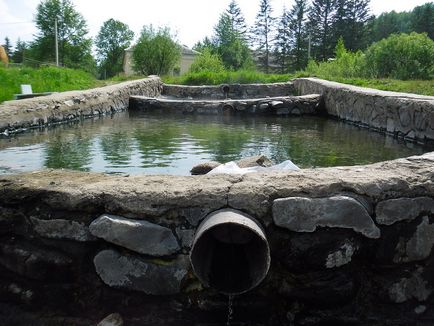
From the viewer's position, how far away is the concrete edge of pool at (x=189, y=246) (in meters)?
2.01

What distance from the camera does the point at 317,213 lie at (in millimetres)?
1998

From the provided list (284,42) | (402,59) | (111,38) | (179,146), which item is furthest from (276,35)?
(179,146)

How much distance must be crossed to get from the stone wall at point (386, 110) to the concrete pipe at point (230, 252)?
420 cm

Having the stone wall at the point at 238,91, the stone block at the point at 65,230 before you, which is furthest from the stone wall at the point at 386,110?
the stone wall at the point at 238,91

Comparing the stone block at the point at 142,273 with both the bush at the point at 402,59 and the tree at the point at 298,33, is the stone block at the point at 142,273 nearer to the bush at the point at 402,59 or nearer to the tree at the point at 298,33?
the bush at the point at 402,59

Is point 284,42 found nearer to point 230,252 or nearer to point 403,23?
point 403,23

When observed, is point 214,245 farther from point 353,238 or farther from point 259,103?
point 259,103

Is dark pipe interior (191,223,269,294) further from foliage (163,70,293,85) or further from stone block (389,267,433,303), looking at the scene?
foliage (163,70,293,85)

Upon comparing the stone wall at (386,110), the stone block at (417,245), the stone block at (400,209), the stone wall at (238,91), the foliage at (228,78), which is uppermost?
the foliage at (228,78)

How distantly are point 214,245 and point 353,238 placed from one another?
24.7 inches

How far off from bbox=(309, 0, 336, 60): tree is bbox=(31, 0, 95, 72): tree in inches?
908

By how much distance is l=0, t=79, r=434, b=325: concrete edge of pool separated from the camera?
2.01 m

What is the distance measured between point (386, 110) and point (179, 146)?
10.6 ft

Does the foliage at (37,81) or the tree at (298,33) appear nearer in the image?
the foliage at (37,81)
